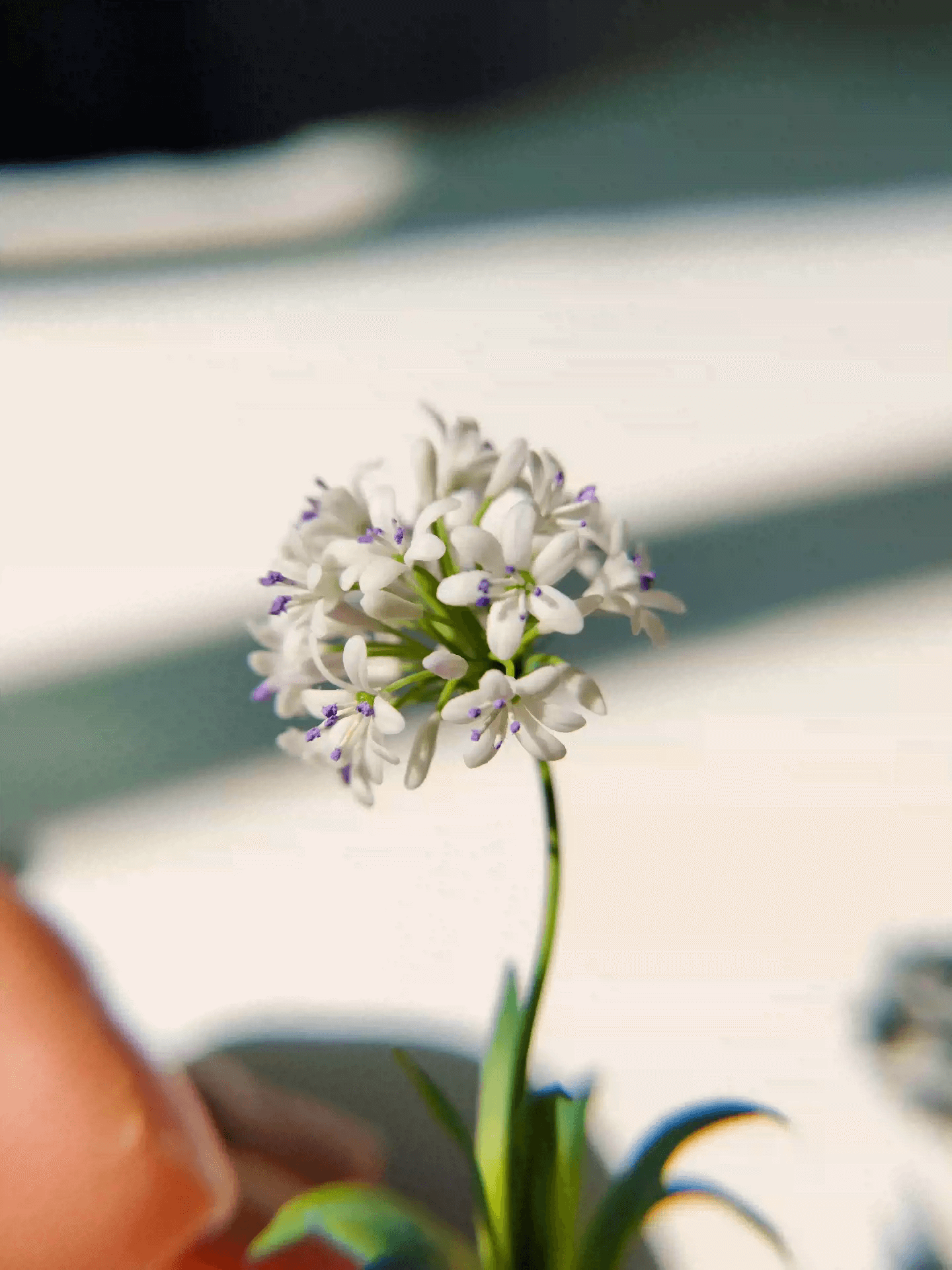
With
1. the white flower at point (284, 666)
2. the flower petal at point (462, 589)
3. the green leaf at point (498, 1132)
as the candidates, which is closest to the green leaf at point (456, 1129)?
the green leaf at point (498, 1132)

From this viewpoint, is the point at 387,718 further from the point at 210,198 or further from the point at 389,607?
the point at 210,198

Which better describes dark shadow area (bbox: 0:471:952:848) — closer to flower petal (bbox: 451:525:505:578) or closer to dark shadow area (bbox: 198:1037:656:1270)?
dark shadow area (bbox: 198:1037:656:1270)

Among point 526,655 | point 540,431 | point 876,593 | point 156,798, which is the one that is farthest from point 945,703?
point 156,798

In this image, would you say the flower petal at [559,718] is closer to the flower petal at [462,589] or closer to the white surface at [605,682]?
the flower petal at [462,589]

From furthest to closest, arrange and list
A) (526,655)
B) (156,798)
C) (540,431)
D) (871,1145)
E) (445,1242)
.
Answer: (540,431)
(156,798)
(871,1145)
(445,1242)
(526,655)

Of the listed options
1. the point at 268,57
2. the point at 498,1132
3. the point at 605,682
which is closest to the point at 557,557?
the point at 498,1132

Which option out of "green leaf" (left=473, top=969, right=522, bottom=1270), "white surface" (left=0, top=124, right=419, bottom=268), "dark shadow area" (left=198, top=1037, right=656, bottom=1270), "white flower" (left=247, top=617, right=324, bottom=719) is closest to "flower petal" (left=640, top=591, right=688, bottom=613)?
"white flower" (left=247, top=617, right=324, bottom=719)

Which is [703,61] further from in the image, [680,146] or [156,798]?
[156,798]

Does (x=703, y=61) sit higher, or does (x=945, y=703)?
(x=703, y=61)
